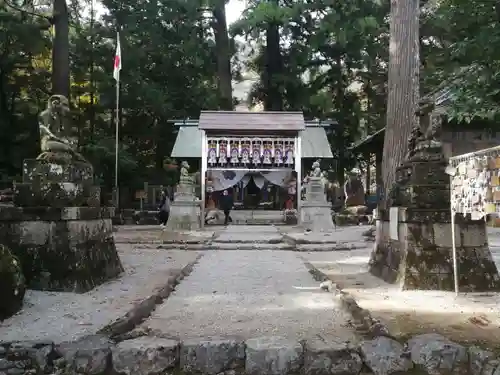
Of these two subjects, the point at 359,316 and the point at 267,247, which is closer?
the point at 359,316

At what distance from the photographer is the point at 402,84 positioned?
10.9m

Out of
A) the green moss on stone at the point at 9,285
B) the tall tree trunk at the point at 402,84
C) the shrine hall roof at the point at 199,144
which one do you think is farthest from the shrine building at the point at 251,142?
the green moss on stone at the point at 9,285

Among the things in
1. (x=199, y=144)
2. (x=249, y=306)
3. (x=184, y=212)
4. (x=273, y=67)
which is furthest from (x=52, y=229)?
(x=273, y=67)

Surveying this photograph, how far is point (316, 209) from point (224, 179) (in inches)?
218

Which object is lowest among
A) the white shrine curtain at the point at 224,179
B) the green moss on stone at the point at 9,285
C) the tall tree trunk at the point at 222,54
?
the green moss on stone at the point at 9,285

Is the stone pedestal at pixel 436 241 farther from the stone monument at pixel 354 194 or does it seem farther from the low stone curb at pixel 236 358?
the stone monument at pixel 354 194

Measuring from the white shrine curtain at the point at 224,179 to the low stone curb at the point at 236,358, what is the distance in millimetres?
17366

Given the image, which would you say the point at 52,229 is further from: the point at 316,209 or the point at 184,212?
the point at 316,209

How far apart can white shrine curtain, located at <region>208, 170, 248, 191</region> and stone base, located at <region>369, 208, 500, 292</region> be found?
15118mm

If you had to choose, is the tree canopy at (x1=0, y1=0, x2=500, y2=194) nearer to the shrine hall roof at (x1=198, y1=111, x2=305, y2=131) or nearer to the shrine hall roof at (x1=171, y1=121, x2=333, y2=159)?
the shrine hall roof at (x1=171, y1=121, x2=333, y2=159)

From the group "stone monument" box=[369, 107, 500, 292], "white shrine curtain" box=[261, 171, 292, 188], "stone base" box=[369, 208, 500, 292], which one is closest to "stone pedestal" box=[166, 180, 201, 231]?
"white shrine curtain" box=[261, 171, 292, 188]

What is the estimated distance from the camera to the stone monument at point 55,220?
6086mm

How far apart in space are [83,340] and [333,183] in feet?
75.7

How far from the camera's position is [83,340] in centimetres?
373
